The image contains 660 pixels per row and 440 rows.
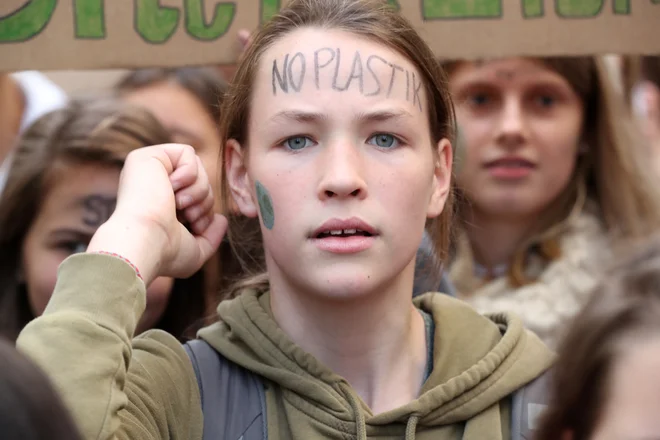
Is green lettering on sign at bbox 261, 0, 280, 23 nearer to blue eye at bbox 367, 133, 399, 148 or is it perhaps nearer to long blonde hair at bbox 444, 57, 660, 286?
blue eye at bbox 367, 133, 399, 148

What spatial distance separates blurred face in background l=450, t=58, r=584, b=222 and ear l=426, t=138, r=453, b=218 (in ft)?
3.84

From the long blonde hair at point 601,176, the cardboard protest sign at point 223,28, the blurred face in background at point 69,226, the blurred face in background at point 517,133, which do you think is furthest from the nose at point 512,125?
the blurred face in background at point 69,226

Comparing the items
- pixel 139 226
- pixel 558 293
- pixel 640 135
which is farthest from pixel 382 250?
pixel 640 135

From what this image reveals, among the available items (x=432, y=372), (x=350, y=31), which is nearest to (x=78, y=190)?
(x=350, y=31)

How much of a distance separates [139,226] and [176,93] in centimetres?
183

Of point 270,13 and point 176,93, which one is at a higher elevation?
point 270,13

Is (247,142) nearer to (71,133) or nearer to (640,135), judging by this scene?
(71,133)

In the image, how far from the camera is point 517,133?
3.56m

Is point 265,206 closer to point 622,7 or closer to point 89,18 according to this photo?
point 89,18

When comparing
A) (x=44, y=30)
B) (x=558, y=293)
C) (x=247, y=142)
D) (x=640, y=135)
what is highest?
(x=44, y=30)

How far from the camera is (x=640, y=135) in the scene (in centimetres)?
396

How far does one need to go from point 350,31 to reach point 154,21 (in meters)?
0.50

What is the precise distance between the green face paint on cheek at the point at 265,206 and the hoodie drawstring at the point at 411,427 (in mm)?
451

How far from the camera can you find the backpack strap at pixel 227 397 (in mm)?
2092
